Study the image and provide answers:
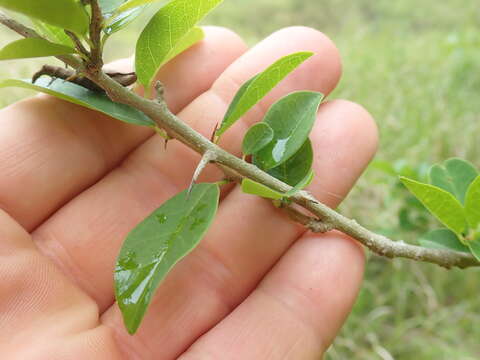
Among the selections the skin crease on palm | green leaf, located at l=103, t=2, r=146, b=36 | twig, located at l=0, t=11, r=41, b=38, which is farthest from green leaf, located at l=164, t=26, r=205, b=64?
twig, located at l=0, t=11, r=41, b=38

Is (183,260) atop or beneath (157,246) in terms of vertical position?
beneath

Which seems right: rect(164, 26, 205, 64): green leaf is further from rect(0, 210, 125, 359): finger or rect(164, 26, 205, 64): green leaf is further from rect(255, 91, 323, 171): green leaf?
rect(0, 210, 125, 359): finger

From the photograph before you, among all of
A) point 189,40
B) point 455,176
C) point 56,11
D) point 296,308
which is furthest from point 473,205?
point 56,11

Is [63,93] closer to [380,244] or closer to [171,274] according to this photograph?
[171,274]

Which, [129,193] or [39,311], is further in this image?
[129,193]

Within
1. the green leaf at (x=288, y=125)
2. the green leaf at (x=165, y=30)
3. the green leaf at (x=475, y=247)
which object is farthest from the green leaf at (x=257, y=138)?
the green leaf at (x=475, y=247)

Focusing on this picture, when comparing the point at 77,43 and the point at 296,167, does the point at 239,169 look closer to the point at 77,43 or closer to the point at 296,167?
the point at 296,167
